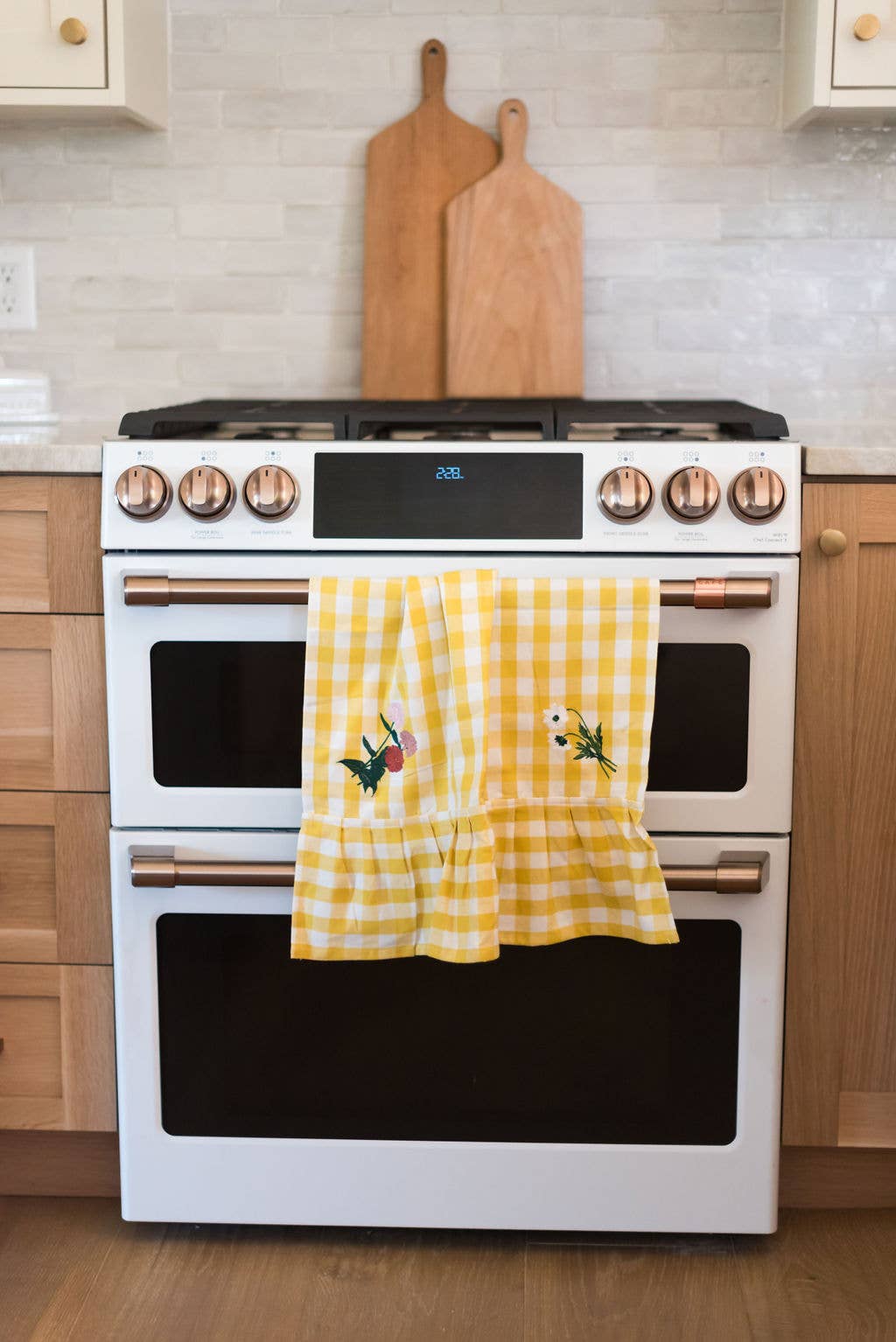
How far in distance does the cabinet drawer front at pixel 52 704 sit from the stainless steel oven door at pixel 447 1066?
115mm

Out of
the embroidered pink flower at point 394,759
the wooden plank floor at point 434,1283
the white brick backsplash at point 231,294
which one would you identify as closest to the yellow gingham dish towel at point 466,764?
the embroidered pink flower at point 394,759

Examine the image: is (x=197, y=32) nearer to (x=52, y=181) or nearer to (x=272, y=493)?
(x=52, y=181)

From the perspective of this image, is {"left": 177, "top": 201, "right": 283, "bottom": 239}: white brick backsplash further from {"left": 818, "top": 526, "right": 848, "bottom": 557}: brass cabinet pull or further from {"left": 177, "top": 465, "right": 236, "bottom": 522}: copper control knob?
{"left": 818, "top": 526, "right": 848, "bottom": 557}: brass cabinet pull

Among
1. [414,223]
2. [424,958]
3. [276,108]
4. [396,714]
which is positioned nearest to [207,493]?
[396,714]

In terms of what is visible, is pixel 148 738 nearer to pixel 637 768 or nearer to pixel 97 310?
pixel 637 768

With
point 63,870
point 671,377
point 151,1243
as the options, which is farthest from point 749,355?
point 151,1243

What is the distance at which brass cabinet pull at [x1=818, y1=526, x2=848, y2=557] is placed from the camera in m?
1.50

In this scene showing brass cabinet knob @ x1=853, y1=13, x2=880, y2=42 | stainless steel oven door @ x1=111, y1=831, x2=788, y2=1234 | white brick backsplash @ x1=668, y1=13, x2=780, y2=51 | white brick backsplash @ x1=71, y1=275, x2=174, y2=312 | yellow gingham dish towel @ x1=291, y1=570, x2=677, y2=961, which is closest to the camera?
yellow gingham dish towel @ x1=291, y1=570, x2=677, y2=961

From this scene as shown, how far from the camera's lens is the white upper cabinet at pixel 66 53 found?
1.82 metres

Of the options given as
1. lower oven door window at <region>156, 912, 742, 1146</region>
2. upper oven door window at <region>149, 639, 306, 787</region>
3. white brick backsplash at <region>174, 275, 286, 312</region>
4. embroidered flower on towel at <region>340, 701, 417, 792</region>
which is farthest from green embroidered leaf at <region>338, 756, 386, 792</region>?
white brick backsplash at <region>174, 275, 286, 312</region>

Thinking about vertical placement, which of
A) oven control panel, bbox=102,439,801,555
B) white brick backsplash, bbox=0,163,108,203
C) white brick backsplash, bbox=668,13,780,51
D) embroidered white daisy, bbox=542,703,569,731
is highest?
white brick backsplash, bbox=668,13,780,51

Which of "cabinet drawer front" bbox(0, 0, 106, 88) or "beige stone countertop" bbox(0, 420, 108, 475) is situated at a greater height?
"cabinet drawer front" bbox(0, 0, 106, 88)

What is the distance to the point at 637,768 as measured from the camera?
1.44 meters

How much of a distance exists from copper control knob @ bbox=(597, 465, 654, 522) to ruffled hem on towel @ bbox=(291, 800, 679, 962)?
1.06 feet
